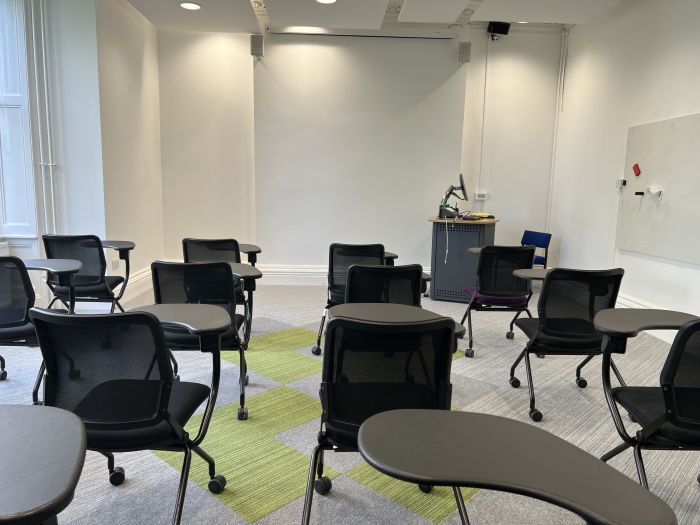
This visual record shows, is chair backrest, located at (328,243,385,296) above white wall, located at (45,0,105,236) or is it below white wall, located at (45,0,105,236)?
below

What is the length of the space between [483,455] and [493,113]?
21.3 feet

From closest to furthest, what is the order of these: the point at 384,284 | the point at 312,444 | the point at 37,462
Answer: the point at 37,462, the point at 312,444, the point at 384,284

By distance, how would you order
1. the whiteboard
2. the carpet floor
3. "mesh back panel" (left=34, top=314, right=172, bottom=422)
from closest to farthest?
1. "mesh back panel" (left=34, top=314, right=172, bottom=422)
2. the carpet floor
3. the whiteboard

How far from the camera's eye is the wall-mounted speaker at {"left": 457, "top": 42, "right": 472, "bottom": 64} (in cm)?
627

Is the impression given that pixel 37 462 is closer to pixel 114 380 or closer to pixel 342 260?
pixel 114 380

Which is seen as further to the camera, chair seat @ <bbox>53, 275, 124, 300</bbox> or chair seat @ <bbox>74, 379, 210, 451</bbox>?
chair seat @ <bbox>53, 275, 124, 300</bbox>

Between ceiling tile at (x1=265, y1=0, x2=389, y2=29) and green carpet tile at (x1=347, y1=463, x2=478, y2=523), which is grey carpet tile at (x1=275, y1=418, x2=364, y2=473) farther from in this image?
ceiling tile at (x1=265, y1=0, x2=389, y2=29)

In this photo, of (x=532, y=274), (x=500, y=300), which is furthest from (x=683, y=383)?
(x=500, y=300)

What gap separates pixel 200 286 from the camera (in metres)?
2.84

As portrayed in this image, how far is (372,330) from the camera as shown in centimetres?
152

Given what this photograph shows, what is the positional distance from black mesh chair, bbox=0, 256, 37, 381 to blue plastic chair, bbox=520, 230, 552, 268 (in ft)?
18.2

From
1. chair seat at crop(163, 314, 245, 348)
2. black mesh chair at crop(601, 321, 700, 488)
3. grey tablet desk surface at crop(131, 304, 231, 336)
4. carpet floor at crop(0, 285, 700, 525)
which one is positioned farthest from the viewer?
chair seat at crop(163, 314, 245, 348)

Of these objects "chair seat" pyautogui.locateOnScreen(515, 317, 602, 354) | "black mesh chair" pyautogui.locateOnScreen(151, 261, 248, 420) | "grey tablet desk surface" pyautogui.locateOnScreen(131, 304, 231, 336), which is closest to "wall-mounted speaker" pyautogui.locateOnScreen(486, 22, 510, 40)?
"chair seat" pyautogui.locateOnScreen(515, 317, 602, 354)

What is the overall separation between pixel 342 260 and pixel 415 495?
211cm
